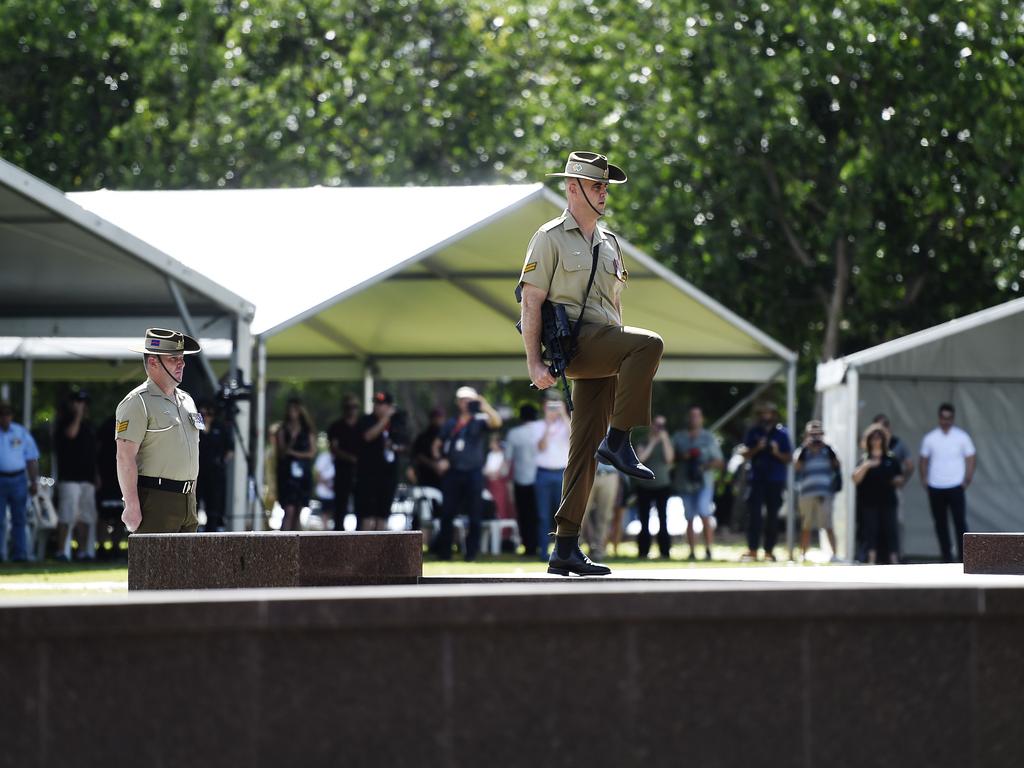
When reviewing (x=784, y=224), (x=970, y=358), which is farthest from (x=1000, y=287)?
(x=970, y=358)

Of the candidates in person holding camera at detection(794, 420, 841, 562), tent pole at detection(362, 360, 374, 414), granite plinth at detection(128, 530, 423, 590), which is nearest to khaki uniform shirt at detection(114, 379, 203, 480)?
granite plinth at detection(128, 530, 423, 590)

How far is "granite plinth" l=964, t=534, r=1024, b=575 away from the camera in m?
7.65

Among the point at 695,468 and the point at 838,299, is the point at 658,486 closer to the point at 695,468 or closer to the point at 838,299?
the point at 695,468

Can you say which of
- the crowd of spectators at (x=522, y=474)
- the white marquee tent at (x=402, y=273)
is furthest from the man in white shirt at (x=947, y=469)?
the white marquee tent at (x=402, y=273)

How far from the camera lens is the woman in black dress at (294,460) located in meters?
19.1

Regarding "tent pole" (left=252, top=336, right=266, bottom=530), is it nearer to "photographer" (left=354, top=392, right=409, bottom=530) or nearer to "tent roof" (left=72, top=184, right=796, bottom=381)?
"tent roof" (left=72, top=184, right=796, bottom=381)

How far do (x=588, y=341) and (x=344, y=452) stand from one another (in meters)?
12.2

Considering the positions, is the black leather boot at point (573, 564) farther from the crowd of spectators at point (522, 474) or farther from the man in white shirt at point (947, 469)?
the man in white shirt at point (947, 469)

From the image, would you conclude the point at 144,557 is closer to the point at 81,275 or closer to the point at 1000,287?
the point at 81,275

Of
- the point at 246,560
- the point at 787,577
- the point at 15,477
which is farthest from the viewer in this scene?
the point at 15,477

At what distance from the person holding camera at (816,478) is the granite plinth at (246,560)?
1293cm

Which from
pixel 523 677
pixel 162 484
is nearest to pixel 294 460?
pixel 162 484

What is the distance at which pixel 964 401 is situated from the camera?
21.2 meters

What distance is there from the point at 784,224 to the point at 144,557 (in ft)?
88.1
